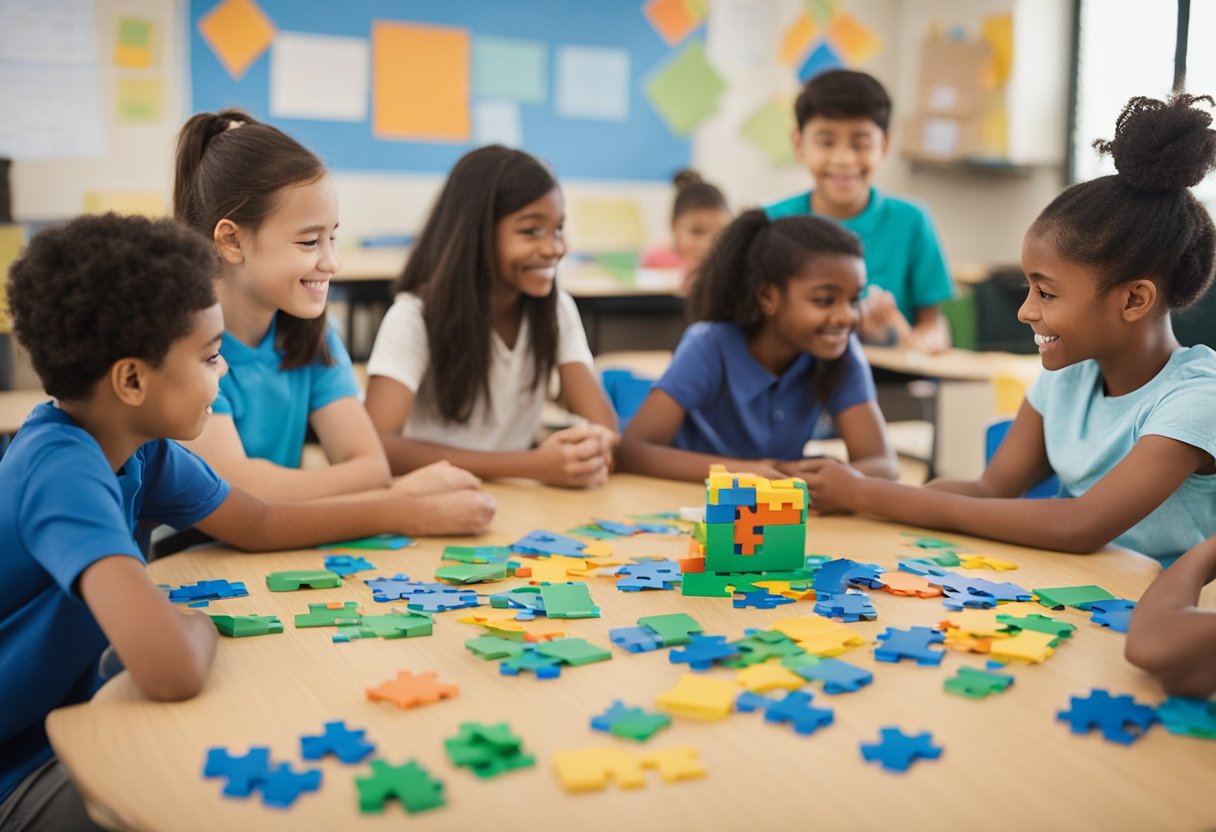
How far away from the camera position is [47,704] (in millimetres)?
1321

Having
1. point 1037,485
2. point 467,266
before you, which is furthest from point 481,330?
point 1037,485

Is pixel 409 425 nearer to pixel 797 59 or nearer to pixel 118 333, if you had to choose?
pixel 118 333

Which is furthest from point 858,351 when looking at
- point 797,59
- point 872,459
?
point 797,59

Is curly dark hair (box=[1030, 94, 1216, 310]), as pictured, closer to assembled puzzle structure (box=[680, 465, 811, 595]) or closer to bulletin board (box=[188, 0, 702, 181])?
assembled puzzle structure (box=[680, 465, 811, 595])

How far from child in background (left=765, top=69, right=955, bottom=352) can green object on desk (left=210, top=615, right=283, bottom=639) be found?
225 centimetres

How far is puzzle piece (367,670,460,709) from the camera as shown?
109 cm

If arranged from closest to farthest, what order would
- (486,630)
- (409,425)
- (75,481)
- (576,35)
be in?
(75,481)
(486,630)
(409,425)
(576,35)

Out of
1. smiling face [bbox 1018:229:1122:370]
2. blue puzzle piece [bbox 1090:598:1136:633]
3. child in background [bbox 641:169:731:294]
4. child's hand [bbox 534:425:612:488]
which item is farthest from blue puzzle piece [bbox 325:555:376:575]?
child in background [bbox 641:169:731:294]

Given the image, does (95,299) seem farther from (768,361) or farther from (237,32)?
(237,32)

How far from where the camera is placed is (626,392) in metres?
2.92

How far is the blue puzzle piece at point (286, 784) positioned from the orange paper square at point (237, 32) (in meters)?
5.27

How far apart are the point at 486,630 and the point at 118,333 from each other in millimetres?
530

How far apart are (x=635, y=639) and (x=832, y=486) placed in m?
0.73

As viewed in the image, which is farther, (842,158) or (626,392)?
(842,158)
